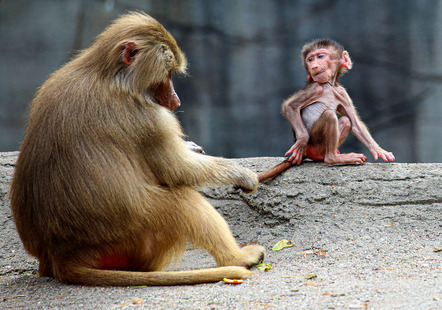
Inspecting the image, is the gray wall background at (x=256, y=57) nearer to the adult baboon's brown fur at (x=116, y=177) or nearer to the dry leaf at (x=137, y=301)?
the adult baboon's brown fur at (x=116, y=177)

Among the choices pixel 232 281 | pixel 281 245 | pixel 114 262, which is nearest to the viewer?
pixel 232 281

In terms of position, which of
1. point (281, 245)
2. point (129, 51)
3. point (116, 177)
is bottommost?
point (281, 245)

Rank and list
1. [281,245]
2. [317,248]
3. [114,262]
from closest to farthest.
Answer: [114,262] < [317,248] < [281,245]

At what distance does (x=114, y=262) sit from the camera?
3250 millimetres

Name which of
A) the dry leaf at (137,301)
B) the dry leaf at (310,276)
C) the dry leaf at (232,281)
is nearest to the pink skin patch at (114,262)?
the dry leaf at (137,301)

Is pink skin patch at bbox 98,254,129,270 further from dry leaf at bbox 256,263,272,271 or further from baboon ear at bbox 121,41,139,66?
baboon ear at bbox 121,41,139,66

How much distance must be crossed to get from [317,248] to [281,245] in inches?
11.6

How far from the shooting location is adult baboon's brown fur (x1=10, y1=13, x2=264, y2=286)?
3.08 m

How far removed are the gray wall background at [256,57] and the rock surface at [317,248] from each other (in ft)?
8.96


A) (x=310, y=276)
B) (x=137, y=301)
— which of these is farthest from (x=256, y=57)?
(x=137, y=301)

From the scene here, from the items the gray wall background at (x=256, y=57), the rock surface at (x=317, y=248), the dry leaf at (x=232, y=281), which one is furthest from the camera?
the gray wall background at (x=256, y=57)

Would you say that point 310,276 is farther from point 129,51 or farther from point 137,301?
point 129,51

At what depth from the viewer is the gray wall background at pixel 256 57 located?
292 inches

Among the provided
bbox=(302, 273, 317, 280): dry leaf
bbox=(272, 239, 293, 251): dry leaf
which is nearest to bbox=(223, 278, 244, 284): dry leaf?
bbox=(302, 273, 317, 280): dry leaf
